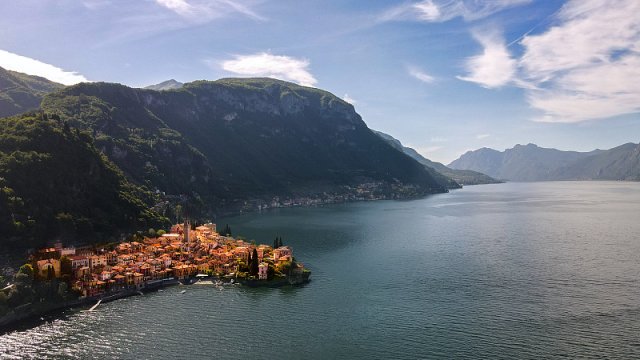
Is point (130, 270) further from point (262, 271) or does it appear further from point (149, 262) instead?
point (262, 271)

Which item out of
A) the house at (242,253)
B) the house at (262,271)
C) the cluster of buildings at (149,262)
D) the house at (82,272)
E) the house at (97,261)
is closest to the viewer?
the cluster of buildings at (149,262)

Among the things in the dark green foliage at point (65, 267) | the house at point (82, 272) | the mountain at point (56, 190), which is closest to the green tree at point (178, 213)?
the mountain at point (56, 190)

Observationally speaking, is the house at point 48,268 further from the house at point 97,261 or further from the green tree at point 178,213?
the green tree at point 178,213

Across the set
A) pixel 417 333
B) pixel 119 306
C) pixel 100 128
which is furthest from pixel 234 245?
pixel 100 128

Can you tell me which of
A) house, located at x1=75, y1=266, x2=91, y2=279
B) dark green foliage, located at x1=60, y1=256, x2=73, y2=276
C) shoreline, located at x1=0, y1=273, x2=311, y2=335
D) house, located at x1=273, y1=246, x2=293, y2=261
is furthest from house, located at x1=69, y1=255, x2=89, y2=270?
house, located at x1=273, y1=246, x2=293, y2=261

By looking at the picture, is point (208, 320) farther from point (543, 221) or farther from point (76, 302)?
point (543, 221)

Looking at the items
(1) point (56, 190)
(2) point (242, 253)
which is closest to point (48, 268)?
(2) point (242, 253)
